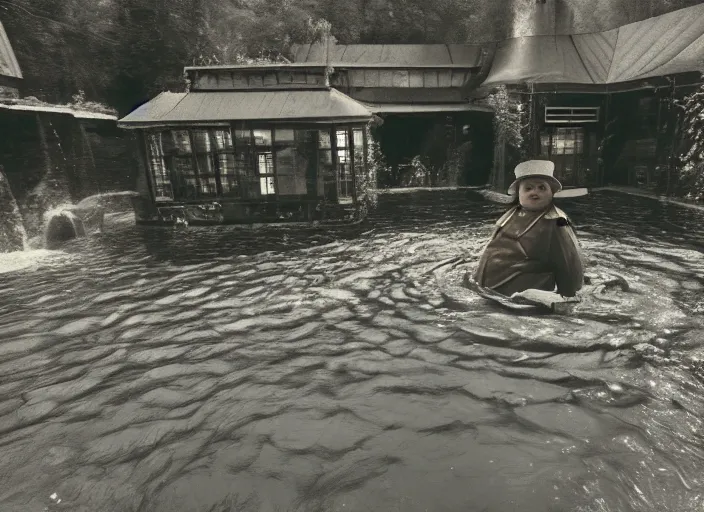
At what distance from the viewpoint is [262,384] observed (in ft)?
12.6

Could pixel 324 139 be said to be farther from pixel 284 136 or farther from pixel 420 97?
pixel 420 97

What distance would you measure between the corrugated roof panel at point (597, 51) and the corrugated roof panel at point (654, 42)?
0.24 metres

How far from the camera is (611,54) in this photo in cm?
1639

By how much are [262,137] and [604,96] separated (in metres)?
13.0

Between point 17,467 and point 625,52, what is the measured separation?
20.1m

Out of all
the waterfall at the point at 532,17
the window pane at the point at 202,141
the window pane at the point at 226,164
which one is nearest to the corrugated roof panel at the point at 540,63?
the waterfall at the point at 532,17

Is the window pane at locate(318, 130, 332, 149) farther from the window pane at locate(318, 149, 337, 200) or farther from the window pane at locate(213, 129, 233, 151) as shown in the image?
the window pane at locate(213, 129, 233, 151)

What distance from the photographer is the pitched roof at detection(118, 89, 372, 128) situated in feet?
35.6

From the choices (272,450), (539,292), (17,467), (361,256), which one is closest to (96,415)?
(17,467)

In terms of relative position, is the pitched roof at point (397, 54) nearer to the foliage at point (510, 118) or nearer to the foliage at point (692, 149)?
the foliage at point (510, 118)

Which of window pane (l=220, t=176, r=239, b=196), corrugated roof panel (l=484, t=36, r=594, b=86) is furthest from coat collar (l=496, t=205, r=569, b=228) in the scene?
corrugated roof panel (l=484, t=36, r=594, b=86)

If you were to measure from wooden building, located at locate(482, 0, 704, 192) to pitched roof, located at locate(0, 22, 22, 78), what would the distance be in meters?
15.4

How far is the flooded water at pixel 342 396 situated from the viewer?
2.62 m

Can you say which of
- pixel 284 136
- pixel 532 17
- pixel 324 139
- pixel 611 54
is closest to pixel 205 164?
pixel 284 136
